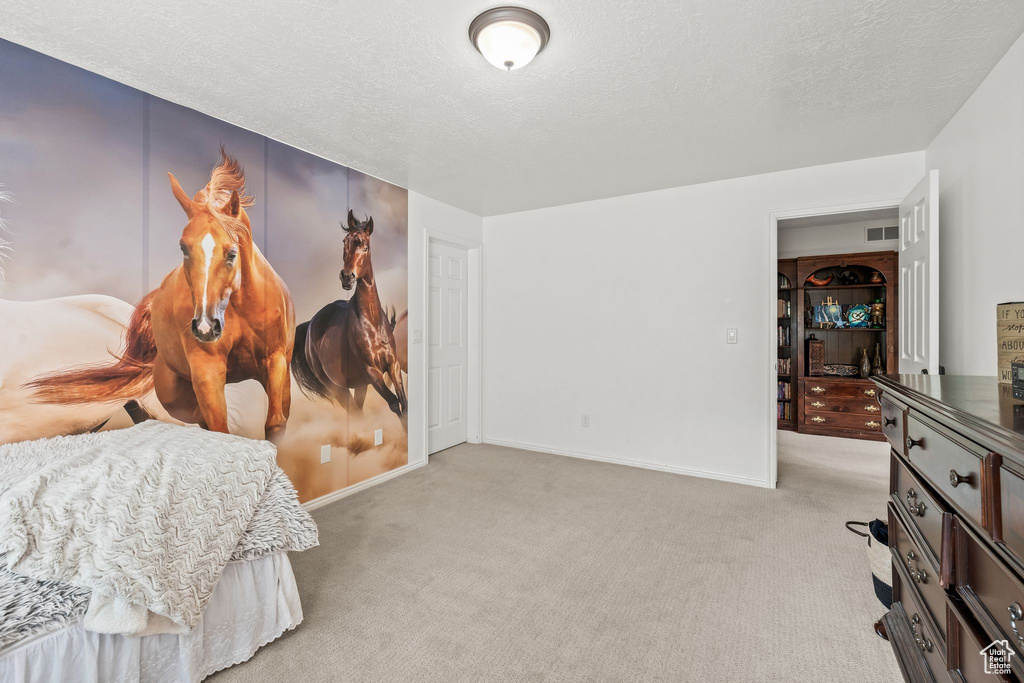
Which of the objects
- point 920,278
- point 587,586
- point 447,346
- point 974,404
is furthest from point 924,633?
point 447,346

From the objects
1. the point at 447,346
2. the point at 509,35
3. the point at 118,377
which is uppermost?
the point at 509,35

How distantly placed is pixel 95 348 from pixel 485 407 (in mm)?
3241

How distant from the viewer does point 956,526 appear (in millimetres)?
1046

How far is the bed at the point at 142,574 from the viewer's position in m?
1.27

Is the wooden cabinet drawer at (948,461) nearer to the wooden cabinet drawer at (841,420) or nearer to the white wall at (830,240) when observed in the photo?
the wooden cabinet drawer at (841,420)

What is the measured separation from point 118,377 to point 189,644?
4.45ft

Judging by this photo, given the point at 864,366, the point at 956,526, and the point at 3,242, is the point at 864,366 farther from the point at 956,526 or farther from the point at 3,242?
the point at 3,242

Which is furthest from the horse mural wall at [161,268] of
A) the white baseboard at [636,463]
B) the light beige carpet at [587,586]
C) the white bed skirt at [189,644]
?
the white baseboard at [636,463]

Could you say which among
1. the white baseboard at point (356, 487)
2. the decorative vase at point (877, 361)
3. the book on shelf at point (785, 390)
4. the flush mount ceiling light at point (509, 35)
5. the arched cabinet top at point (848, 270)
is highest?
the flush mount ceiling light at point (509, 35)

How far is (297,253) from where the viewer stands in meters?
3.11

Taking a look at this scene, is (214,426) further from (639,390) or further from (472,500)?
(639,390)

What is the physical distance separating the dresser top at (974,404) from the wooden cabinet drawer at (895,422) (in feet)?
0.15

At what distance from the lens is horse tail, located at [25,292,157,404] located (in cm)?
205

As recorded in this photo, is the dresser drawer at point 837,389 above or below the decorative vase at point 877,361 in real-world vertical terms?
below
